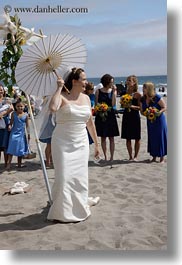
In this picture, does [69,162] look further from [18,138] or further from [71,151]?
[18,138]

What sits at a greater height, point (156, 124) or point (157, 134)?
point (156, 124)

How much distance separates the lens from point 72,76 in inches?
212

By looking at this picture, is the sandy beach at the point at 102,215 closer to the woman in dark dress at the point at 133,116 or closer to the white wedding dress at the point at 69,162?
the white wedding dress at the point at 69,162

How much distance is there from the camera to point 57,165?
208 inches

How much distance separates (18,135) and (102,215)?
10.9ft

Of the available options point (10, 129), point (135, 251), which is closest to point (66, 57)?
point (135, 251)

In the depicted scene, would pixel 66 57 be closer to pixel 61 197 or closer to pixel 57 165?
pixel 57 165

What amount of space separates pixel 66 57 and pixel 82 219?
202 cm

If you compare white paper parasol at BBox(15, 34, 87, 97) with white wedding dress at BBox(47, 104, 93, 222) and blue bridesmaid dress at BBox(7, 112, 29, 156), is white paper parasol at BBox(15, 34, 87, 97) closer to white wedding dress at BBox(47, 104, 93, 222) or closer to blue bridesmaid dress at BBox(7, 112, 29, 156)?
white wedding dress at BBox(47, 104, 93, 222)

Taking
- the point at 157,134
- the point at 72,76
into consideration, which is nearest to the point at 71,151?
the point at 72,76

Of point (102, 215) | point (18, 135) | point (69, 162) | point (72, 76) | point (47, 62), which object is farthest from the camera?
point (18, 135)

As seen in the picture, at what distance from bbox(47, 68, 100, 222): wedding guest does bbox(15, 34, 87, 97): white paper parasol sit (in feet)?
0.84

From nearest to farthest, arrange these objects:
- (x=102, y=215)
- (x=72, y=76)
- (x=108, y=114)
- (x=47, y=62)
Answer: (x=72, y=76) → (x=47, y=62) → (x=102, y=215) → (x=108, y=114)

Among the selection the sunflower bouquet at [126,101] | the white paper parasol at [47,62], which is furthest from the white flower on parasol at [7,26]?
the sunflower bouquet at [126,101]
